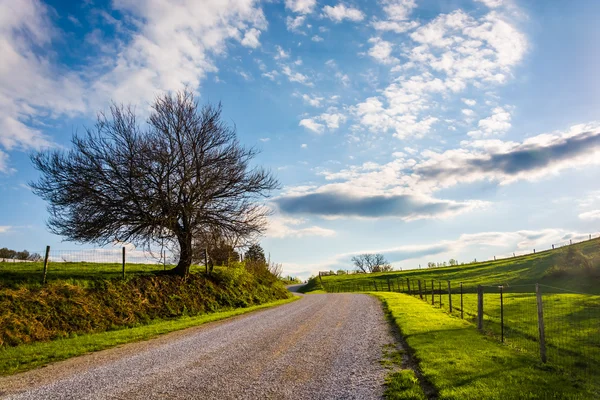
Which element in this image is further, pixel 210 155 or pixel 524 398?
pixel 210 155

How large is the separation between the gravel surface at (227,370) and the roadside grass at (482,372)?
1158 mm

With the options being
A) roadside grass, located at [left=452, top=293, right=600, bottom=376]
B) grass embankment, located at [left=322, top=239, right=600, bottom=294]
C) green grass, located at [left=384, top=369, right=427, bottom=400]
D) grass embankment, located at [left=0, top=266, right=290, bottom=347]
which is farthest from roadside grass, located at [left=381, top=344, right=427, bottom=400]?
grass embankment, located at [left=322, top=239, right=600, bottom=294]

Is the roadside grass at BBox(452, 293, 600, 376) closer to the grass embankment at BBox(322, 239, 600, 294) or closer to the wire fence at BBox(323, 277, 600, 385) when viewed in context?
the wire fence at BBox(323, 277, 600, 385)

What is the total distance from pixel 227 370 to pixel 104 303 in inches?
512

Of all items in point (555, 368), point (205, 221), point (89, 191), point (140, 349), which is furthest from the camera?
point (205, 221)

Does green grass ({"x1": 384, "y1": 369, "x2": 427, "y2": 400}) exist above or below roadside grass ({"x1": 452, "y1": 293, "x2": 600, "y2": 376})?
above

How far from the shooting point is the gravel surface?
24.4 feet

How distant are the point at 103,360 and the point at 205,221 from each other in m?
15.6

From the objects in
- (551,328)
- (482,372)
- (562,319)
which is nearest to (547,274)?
(562,319)

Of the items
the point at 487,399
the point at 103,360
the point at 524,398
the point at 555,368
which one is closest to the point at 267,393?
the point at 487,399

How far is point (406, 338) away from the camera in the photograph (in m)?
12.5

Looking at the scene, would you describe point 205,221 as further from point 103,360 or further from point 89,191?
point 103,360

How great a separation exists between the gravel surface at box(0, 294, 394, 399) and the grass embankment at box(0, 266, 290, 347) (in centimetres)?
513

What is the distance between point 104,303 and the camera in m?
19.1
